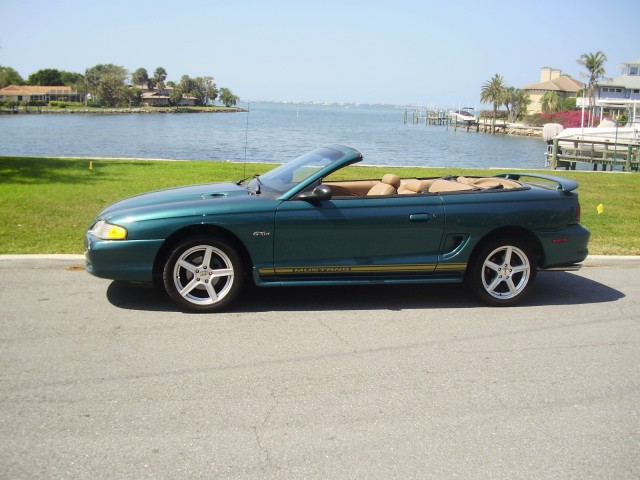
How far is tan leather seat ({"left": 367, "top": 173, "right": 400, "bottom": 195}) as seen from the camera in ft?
21.4

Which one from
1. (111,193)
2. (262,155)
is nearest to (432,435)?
(111,193)

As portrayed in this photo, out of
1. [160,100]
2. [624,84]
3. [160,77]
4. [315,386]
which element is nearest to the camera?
[315,386]

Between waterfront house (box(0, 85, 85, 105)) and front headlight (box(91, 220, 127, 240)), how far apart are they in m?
166

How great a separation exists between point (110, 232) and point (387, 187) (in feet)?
8.28

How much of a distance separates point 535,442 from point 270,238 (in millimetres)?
2894

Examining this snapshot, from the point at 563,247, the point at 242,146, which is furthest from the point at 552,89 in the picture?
the point at 563,247

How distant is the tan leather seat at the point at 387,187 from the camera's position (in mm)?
6508

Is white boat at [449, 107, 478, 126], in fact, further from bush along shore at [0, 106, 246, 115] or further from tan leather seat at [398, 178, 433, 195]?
tan leather seat at [398, 178, 433, 195]

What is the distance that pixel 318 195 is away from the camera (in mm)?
6004

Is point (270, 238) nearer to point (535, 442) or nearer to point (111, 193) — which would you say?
point (535, 442)

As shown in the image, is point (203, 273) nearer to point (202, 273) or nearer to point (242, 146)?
point (202, 273)

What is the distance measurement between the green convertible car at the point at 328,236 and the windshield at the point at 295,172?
18 mm

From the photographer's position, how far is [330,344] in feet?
17.3

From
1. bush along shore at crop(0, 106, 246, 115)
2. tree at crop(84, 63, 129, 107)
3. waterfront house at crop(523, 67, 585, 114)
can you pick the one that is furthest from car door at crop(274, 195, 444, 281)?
tree at crop(84, 63, 129, 107)
